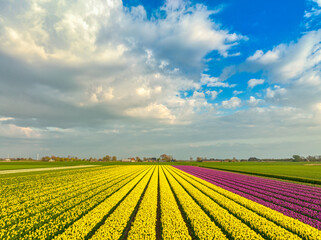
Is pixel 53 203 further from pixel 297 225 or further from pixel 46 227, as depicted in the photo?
pixel 297 225

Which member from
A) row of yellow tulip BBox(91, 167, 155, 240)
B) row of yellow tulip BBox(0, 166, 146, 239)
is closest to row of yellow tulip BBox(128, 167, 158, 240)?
row of yellow tulip BBox(91, 167, 155, 240)

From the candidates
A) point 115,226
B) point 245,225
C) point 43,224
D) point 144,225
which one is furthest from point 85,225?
point 245,225

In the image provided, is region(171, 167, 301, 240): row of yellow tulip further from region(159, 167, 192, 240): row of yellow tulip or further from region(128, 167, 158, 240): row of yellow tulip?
region(128, 167, 158, 240): row of yellow tulip

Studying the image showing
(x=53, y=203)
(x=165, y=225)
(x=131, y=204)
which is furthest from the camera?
(x=53, y=203)

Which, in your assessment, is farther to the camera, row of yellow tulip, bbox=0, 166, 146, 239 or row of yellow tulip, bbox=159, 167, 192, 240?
row of yellow tulip, bbox=0, 166, 146, 239

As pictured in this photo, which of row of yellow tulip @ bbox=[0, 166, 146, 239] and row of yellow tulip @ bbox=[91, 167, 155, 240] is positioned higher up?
row of yellow tulip @ bbox=[91, 167, 155, 240]

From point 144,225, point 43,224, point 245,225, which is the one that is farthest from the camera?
point 43,224

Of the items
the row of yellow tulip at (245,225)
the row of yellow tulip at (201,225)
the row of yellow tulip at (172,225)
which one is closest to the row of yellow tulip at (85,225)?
the row of yellow tulip at (172,225)

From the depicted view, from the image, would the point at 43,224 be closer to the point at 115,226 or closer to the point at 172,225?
the point at 115,226

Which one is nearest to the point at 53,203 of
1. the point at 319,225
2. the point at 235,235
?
the point at 235,235

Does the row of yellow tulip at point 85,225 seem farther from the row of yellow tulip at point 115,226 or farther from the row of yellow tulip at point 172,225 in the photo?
the row of yellow tulip at point 172,225

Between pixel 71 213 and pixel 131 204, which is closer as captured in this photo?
pixel 71 213

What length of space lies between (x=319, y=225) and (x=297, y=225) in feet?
6.51

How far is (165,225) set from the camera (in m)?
10.4
